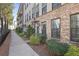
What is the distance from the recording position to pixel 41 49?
4523 mm

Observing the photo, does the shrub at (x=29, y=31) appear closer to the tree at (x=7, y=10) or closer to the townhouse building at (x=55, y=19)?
the townhouse building at (x=55, y=19)

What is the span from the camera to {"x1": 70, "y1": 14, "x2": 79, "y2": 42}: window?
13.8ft

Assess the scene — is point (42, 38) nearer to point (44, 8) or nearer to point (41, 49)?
point (41, 49)

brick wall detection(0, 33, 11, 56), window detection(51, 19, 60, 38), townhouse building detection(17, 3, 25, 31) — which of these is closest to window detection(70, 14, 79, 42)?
window detection(51, 19, 60, 38)

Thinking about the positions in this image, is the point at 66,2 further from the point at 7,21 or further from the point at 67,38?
the point at 7,21

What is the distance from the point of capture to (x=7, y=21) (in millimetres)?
4742

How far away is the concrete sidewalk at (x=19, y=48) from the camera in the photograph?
4305 mm

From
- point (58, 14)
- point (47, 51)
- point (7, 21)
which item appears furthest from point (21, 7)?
point (47, 51)

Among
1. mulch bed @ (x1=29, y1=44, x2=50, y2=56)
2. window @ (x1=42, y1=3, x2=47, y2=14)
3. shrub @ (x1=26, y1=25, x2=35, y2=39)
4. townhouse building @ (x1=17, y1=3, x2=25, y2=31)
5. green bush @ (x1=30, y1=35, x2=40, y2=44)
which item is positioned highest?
window @ (x1=42, y1=3, x2=47, y2=14)

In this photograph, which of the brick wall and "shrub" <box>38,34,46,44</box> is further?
"shrub" <box>38,34,46,44</box>

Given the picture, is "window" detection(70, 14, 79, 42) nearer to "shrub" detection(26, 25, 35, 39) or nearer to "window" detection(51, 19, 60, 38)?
"window" detection(51, 19, 60, 38)

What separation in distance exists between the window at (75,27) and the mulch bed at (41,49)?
0.67m

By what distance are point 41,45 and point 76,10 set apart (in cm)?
117

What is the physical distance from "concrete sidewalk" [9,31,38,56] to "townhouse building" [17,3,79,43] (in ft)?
1.45
